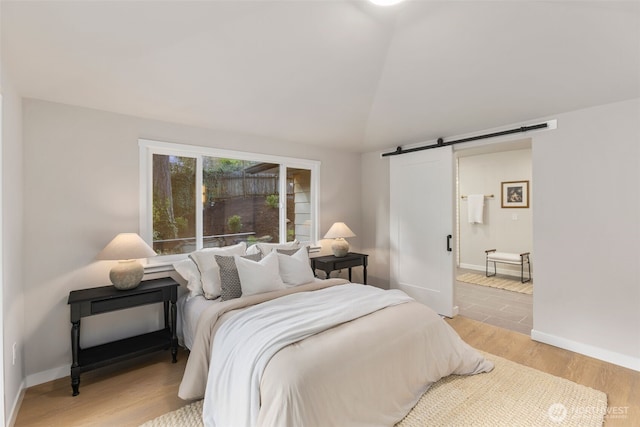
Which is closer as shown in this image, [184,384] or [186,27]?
[186,27]

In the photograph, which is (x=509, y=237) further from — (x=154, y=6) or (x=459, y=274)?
(x=154, y=6)

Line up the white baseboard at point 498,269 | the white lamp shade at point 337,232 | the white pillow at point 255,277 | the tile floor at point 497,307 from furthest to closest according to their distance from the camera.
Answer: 1. the white baseboard at point 498,269
2. the white lamp shade at point 337,232
3. the tile floor at point 497,307
4. the white pillow at point 255,277

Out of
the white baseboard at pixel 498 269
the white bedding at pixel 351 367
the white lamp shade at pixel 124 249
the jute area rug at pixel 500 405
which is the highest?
the white lamp shade at pixel 124 249

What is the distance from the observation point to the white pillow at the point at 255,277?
2688mm

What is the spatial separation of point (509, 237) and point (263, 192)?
4897 mm

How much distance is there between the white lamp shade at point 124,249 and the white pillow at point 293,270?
1.19 metres

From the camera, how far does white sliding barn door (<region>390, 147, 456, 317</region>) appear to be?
3.88 meters

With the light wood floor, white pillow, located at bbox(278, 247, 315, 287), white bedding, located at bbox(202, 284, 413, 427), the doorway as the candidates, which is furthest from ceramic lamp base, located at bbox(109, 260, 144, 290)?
the doorway

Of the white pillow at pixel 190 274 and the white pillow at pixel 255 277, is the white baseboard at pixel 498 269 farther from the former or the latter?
the white pillow at pixel 190 274

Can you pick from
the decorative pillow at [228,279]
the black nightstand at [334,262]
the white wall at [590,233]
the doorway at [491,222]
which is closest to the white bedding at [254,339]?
the decorative pillow at [228,279]

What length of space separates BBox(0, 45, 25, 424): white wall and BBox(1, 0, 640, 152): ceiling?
0.97 ft

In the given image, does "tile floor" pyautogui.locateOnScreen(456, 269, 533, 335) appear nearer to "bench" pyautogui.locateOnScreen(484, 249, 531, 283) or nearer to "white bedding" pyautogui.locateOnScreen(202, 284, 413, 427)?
"bench" pyautogui.locateOnScreen(484, 249, 531, 283)

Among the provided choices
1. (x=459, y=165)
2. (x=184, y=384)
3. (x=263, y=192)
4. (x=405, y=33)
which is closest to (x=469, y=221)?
(x=459, y=165)

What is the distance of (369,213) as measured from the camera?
490cm
